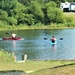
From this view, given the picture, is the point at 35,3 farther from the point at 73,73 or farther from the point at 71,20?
the point at 73,73

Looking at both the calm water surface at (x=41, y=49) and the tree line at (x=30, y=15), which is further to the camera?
the tree line at (x=30, y=15)

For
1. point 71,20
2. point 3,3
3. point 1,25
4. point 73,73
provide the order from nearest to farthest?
point 73,73 < point 1,25 < point 71,20 < point 3,3

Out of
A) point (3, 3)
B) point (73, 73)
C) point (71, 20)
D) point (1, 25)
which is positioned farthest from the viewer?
point (3, 3)

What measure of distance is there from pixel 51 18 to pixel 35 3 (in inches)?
329

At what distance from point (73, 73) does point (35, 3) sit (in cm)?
10398

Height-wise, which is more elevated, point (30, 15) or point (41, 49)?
point (41, 49)

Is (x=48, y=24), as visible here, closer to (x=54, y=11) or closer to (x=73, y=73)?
(x=54, y=11)

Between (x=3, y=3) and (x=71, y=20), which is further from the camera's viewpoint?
(x=3, y=3)

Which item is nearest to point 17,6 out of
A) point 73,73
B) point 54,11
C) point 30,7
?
point 30,7

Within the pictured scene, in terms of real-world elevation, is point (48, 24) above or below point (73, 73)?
below

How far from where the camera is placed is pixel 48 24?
11019 centimetres

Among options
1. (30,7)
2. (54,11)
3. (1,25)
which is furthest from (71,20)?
(1,25)

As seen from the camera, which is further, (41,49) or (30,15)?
(30,15)

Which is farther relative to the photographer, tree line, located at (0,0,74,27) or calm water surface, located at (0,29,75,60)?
tree line, located at (0,0,74,27)
